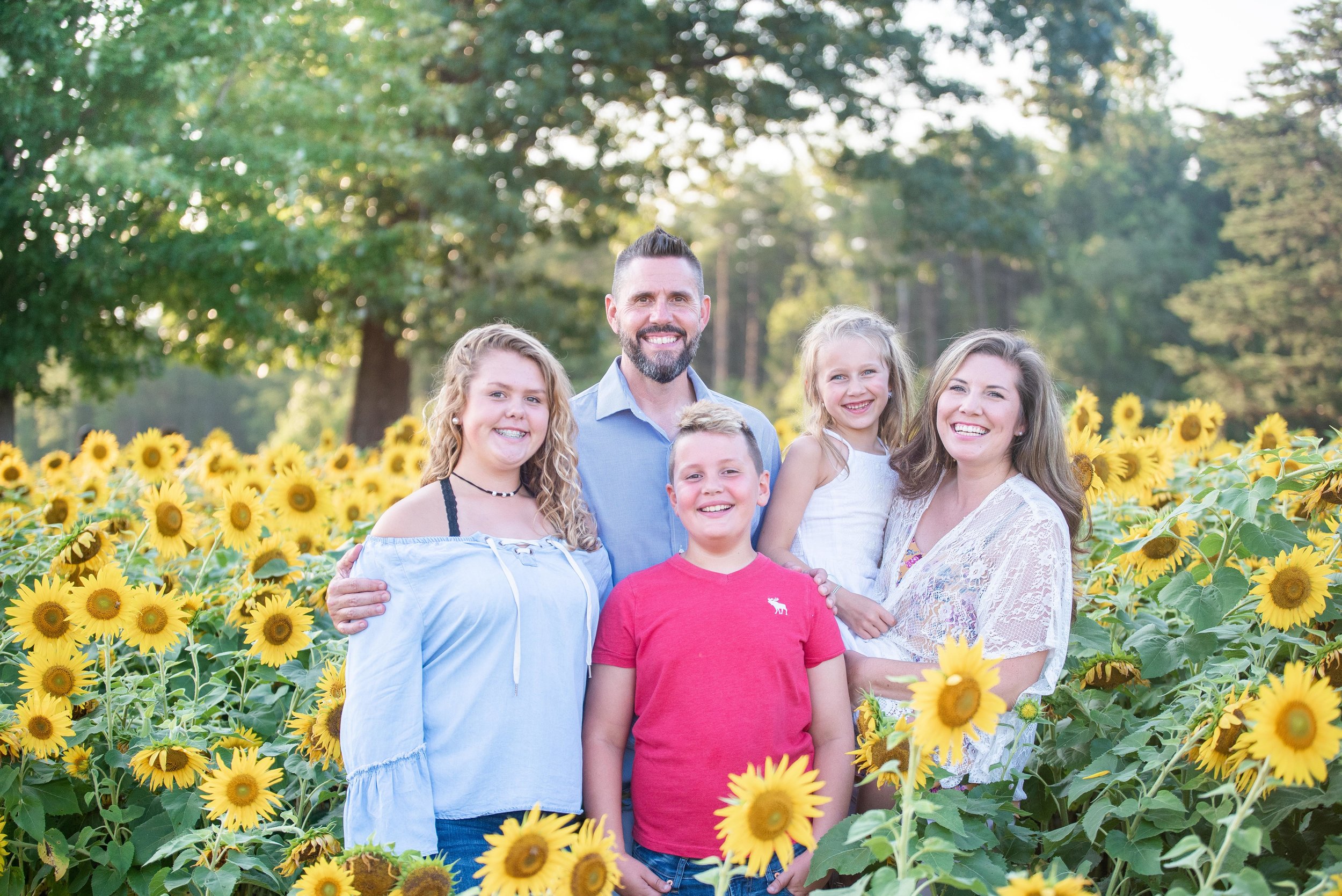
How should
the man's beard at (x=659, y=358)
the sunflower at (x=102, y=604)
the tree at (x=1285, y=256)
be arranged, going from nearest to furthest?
the sunflower at (x=102, y=604), the man's beard at (x=659, y=358), the tree at (x=1285, y=256)

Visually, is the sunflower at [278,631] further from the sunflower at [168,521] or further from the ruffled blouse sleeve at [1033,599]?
the ruffled blouse sleeve at [1033,599]

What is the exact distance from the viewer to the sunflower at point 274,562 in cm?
375

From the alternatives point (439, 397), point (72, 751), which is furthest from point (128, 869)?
point (439, 397)

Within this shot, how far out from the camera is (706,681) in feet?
9.39

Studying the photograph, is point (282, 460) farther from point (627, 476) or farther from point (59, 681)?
point (627, 476)

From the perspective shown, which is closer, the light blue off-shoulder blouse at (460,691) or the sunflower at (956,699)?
the sunflower at (956,699)

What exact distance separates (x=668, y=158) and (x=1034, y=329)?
2148 centimetres

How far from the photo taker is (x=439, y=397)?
3.22m

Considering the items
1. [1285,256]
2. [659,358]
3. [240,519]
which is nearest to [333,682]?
[240,519]

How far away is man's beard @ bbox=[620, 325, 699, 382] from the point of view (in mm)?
3555

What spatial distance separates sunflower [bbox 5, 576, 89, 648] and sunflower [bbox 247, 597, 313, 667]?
0.48m

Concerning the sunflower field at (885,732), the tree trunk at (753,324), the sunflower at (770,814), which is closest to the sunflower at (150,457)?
the sunflower field at (885,732)

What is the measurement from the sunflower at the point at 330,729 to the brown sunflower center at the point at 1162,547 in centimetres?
244

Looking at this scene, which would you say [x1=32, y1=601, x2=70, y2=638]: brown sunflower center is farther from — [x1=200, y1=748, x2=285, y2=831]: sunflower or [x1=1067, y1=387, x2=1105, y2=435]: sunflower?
[x1=1067, y1=387, x2=1105, y2=435]: sunflower
